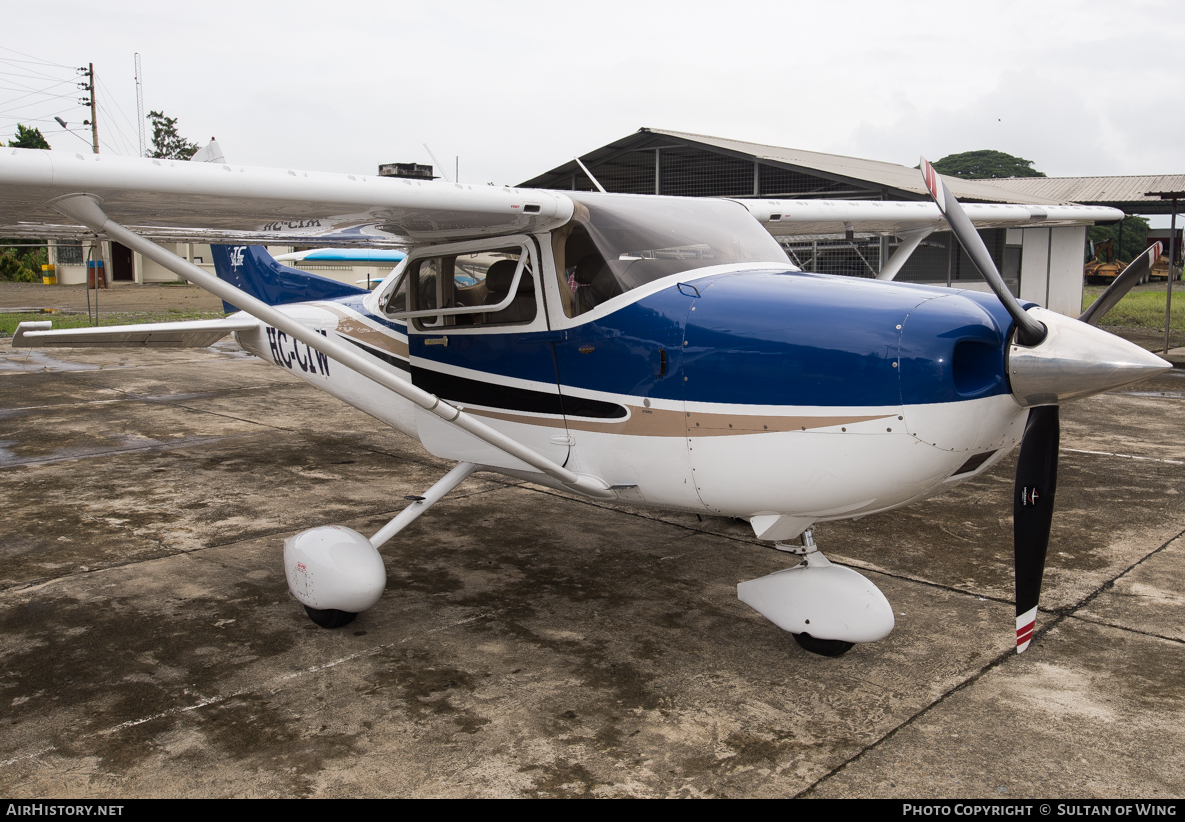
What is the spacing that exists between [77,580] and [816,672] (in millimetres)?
4047

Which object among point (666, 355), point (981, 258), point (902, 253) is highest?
point (902, 253)

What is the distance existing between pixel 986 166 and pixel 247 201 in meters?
72.7

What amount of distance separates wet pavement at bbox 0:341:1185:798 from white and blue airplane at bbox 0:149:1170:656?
0.39 meters

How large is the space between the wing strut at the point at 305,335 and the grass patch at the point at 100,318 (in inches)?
656

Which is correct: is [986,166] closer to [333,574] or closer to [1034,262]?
[1034,262]

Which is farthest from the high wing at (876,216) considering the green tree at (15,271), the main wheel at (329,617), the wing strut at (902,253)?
the green tree at (15,271)

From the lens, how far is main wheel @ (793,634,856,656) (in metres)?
4.03

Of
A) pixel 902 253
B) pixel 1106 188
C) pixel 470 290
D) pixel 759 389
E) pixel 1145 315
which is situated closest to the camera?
pixel 759 389

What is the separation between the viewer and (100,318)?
2145cm

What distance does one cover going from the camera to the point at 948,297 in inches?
138

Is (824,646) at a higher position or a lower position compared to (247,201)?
lower

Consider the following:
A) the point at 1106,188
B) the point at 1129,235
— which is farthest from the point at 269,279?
the point at 1129,235

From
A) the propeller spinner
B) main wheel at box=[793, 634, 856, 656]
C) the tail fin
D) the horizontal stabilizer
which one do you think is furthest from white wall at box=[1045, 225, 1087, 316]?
main wheel at box=[793, 634, 856, 656]

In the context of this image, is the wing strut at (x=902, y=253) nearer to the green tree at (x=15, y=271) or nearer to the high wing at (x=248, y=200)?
the high wing at (x=248, y=200)
